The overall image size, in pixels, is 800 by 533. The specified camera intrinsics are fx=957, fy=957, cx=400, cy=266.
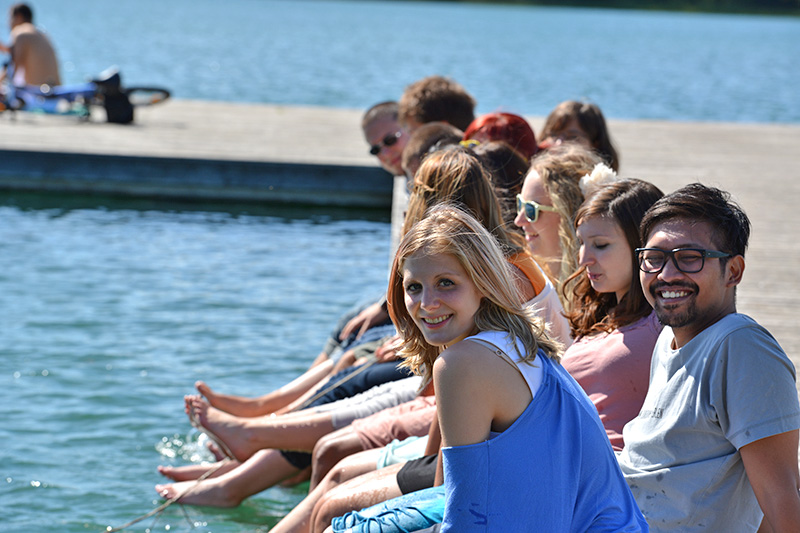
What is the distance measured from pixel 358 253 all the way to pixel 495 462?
6.67 meters

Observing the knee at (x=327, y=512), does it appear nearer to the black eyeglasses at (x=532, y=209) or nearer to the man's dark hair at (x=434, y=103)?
the black eyeglasses at (x=532, y=209)

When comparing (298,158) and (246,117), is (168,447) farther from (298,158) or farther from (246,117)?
(246,117)

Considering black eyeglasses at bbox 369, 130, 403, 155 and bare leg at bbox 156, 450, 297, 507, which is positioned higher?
black eyeglasses at bbox 369, 130, 403, 155

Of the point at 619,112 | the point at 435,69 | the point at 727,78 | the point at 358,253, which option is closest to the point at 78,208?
the point at 358,253

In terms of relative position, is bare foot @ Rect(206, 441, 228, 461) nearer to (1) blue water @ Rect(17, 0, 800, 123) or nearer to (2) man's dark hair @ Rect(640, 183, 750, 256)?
(2) man's dark hair @ Rect(640, 183, 750, 256)

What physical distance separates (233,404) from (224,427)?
425 millimetres

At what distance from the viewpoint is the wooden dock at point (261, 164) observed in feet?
31.6

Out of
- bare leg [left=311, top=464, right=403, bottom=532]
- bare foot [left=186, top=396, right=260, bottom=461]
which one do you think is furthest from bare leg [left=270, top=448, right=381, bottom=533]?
bare foot [left=186, top=396, right=260, bottom=461]

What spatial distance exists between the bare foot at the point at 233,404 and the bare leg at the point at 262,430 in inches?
9.1

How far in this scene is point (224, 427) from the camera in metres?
3.94

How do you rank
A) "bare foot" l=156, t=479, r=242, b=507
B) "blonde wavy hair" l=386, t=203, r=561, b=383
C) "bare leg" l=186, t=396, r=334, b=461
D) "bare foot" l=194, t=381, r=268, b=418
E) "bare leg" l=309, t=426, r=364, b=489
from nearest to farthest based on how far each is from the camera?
"blonde wavy hair" l=386, t=203, r=561, b=383, "bare leg" l=309, t=426, r=364, b=489, "bare leg" l=186, t=396, r=334, b=461, "bare foot" l=156, t=479, r=242, b=507, "bare foot" l=194, t=381, r=268, b=418

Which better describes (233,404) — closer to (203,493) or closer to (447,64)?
(203,493)

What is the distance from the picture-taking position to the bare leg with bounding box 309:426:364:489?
3425mm

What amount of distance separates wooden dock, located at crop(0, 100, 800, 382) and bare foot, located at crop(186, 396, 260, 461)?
4.41 m
